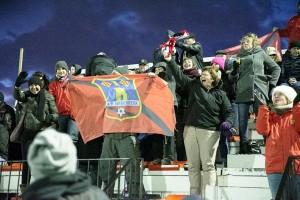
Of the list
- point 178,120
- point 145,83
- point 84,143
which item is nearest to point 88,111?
point 84,143

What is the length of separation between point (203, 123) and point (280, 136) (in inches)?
49.3

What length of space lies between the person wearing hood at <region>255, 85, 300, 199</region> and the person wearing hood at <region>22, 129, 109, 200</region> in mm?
3598

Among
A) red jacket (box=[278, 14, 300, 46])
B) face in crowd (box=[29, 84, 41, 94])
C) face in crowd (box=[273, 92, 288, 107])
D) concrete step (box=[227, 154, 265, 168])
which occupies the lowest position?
concrete step (box=[227, 154, 265, 168])

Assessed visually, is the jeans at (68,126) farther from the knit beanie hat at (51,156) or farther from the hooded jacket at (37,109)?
the knit beanie hat at (51,156)

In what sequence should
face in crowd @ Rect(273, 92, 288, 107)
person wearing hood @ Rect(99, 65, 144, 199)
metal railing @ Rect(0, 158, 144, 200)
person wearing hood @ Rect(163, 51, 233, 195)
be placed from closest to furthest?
face in crowd @ Rect(273, 92, 288, 107) < metal railing @ Rect(0, 158, 144, 200) < person wearing hood @ Rect(99, 65, 144, 199) < person wearing hood @ Rect(163, 51, 233, 195)

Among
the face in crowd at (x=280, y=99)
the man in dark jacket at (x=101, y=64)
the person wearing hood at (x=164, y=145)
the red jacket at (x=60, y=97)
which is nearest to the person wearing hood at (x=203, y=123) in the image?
the person wearing hood at (x=164, y=145)

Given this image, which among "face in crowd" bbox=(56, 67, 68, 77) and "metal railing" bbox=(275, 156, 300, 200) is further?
"face in crowd" bbox=(56, 67, 68, 77)

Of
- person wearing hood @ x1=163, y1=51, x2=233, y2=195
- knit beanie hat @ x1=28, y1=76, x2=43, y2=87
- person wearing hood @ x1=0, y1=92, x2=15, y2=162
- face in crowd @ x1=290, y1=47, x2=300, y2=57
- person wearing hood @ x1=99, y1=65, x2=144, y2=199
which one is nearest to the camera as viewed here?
person wearing hood @ x1=99, y1=65, x2=144, y2=199

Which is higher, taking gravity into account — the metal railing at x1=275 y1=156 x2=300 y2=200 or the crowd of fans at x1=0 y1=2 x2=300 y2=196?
the crowd of fans at x1=0 y1=2 x2=300 y2=196

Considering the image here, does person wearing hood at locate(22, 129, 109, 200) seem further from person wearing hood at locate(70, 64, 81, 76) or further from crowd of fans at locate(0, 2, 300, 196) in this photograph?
person wearing hood at locate(70, 64, 81, 76)

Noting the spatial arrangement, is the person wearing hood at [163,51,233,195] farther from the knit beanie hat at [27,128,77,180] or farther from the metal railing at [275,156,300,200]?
the knit beanie hat at [27,128,77,180]

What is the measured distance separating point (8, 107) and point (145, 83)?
3.67 m

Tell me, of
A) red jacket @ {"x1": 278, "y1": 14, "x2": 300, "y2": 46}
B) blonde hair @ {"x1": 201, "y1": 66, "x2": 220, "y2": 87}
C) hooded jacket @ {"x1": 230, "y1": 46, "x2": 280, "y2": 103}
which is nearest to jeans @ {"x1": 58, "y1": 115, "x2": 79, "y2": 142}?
blonde hair @ {"x1": 201, "y1": 66, "x2": 220, "y2": 87}

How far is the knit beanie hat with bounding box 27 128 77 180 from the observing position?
8.54 ft
